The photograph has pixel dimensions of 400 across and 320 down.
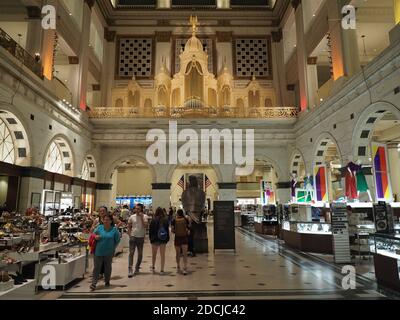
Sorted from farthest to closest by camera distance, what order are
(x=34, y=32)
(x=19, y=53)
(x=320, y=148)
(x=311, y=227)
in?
(x=320, y=148) < (x=34, y=32) < (x=19, y=53) < (x=311, y=227)

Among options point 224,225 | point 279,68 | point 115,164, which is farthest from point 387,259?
point 279,68

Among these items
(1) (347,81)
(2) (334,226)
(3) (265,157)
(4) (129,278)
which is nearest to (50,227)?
(4) (129,278)

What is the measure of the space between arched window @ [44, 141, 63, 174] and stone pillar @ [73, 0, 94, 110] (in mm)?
2618

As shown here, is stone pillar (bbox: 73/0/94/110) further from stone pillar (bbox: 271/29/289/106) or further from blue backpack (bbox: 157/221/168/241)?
stone pillar (bbox: 271/29/289/106)

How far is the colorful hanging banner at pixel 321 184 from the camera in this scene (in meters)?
12.7

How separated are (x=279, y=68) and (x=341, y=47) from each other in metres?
8.50

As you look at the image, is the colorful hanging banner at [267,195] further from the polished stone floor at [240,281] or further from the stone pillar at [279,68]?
the polished stone floor at [240,281]

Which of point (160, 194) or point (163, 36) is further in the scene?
point (163, 36)

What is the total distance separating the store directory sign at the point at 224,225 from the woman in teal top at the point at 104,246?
419 centimetres

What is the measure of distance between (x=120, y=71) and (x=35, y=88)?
10.8 meters

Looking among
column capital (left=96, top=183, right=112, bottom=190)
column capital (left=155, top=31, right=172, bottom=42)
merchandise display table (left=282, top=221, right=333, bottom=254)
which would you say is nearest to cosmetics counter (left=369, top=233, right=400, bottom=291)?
merchandise display table (left=282, top=221, right=333, bottom=254)

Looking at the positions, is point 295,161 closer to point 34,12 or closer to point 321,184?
point 321,184

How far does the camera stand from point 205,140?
1695 centimetres
